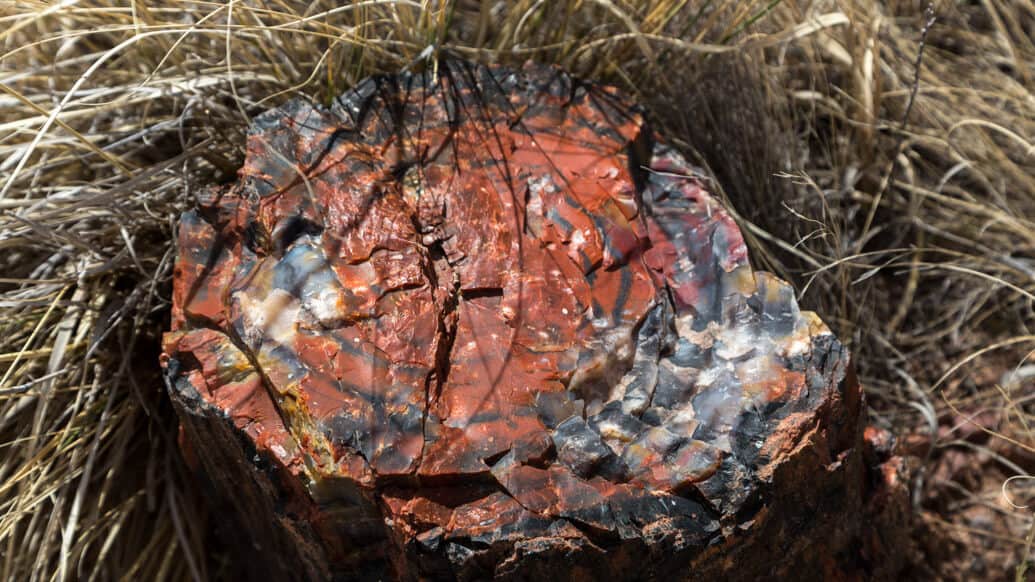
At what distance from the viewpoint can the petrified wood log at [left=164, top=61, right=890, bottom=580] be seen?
1.12 m

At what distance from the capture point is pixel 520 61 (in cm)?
170

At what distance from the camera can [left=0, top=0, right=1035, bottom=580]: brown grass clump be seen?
1.48 metres

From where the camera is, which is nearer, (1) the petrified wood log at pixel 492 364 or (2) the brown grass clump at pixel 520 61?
(1) the petrified wood log at pixel 492 364

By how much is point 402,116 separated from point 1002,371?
Answer: 1.21 m

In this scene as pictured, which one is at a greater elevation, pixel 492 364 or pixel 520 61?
pixel 520 61

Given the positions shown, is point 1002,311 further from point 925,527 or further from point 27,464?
point 27,464

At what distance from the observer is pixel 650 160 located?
1.47 meters

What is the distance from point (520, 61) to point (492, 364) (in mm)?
691

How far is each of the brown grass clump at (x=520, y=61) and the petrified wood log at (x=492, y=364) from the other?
0.16m

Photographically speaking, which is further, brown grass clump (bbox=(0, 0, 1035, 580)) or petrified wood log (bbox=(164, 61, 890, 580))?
brown grass clump (bbox=(0, 0, 1035, 580))

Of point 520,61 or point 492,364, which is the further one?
point 520,61

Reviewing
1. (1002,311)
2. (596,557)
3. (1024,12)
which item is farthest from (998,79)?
(596,557)

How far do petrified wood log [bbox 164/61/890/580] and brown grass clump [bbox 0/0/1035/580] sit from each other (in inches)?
6.3

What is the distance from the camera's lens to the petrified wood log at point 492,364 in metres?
1.12
